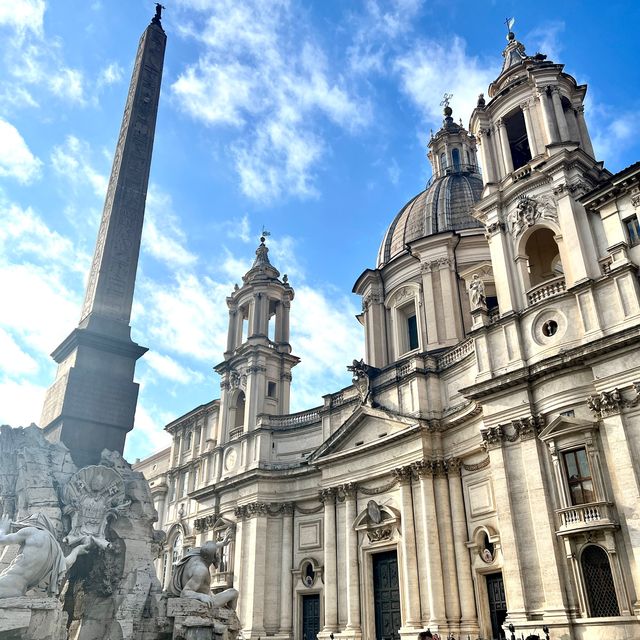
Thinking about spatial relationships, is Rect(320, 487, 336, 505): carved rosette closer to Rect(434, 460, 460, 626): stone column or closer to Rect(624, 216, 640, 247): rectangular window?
Rect(434, 460, 460, 626): stone column

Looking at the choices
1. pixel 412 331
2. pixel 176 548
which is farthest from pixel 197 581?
pixel 176 548

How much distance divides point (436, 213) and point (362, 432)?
541 inches

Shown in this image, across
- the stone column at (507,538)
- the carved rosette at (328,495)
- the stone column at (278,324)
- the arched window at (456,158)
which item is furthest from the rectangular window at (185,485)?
the arched window at (456,158)

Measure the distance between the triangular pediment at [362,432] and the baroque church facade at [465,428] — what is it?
107mm

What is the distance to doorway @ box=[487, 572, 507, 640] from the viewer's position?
854 inches

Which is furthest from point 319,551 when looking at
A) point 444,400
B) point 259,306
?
point 259,306

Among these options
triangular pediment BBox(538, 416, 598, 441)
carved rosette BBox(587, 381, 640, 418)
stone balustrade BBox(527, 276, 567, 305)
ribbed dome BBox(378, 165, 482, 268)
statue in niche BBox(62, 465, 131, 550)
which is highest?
ribbed dome BBox(378, 165, 482, 268)

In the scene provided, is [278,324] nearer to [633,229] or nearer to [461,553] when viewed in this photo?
[461,553]

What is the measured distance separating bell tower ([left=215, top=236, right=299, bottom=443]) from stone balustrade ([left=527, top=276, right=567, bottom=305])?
18.3m

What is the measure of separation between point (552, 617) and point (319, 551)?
14.3 meters

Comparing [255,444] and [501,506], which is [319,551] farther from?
[501,506]

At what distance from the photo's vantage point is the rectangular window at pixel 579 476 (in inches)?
720

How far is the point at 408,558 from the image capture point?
24.6 m

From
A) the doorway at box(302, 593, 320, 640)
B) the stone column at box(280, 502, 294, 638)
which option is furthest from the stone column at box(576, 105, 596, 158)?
the doorway at box(302, 593, 320, 640)
